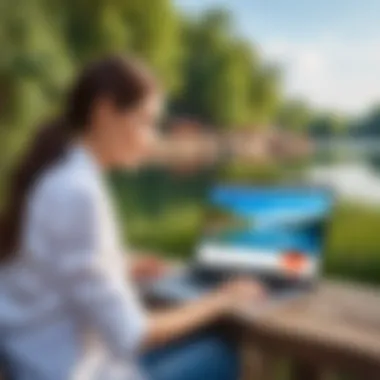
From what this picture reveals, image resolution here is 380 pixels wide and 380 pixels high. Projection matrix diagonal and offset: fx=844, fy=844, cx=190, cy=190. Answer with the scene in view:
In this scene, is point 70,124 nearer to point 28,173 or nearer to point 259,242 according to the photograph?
point 28,173

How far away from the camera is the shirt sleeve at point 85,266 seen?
137 centimetres

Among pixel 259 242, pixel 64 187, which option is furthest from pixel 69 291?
pixel 259 242

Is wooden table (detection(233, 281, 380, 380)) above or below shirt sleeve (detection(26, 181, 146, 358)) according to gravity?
below

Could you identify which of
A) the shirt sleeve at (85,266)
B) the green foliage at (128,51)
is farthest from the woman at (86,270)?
the green foliage at (128,51)

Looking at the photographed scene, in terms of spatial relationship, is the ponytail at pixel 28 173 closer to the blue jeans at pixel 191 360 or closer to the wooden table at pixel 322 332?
the blue jeans at pixel 191 360

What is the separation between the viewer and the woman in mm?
1390

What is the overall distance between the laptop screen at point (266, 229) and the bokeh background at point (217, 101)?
3 centimetres

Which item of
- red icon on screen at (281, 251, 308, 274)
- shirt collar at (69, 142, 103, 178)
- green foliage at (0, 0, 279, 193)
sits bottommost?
red icon on screen at (281, 251, 308, 274)

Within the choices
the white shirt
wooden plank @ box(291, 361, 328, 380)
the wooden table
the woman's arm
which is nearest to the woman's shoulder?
the white shirt

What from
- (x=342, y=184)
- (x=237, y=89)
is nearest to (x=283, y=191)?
(x=342, y=184)

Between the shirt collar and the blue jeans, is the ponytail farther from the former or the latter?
the blue jeans

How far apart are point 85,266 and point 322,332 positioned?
0.41 meters

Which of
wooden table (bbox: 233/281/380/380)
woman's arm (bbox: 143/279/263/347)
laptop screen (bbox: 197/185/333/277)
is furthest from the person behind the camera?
laptop screen (bbox: 197/185/333/277)

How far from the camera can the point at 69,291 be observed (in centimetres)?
143
